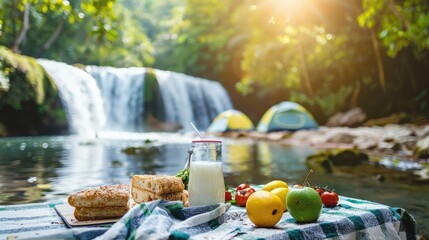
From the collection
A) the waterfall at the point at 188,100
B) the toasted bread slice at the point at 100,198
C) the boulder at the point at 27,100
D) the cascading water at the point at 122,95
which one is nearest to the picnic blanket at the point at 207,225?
the toasted bread slice at the point at 100,198

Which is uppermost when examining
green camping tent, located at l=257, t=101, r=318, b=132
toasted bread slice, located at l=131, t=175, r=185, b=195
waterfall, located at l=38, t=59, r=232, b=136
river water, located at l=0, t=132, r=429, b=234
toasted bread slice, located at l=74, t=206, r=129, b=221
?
waterfall, located at l=38, t=59, r=232, b=136

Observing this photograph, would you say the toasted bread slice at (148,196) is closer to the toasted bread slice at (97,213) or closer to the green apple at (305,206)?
the toasted bread slice at (97,213)

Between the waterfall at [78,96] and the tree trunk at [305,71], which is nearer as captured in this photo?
the waterfall at [78,96]

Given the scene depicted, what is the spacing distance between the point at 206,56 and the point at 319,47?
15.1 metres

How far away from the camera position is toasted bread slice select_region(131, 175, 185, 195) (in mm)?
2389

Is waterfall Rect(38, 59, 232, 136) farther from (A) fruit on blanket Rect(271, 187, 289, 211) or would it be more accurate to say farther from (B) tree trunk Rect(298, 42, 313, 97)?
(A) fruit on blanket Rect(271, 187, 289, 211)

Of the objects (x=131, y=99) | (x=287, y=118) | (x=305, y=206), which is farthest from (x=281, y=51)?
(x=305, y=206)

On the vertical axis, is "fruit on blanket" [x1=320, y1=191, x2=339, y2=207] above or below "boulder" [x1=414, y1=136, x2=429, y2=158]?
below

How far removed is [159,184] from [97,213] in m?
0.37

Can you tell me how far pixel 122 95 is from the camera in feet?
89.9

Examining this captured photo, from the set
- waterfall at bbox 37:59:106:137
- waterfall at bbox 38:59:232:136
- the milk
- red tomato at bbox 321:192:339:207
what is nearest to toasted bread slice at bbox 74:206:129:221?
the milk

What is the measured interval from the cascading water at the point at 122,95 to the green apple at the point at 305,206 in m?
24.7

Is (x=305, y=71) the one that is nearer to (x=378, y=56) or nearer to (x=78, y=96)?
(x=378, y=56)

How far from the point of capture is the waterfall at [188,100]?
2928cm
